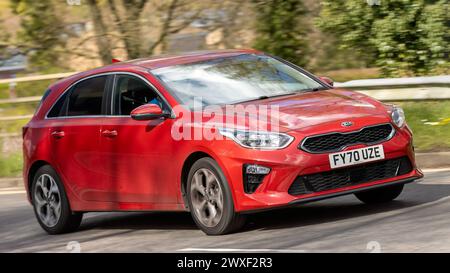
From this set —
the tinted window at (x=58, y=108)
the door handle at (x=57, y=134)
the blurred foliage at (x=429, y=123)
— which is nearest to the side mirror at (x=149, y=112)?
the door handle at (x=57, y=134)

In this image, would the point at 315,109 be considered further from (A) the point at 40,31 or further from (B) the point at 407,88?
(A) the point at 40,31

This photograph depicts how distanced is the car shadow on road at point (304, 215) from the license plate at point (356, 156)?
658 mm

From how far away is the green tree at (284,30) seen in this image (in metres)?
20.8

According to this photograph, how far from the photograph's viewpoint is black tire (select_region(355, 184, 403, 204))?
10.3 m

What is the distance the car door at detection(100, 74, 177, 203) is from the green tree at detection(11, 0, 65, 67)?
12878 mm

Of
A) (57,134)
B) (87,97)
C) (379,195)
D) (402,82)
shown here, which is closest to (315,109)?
(379,195)

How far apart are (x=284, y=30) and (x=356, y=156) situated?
11847 millimetres

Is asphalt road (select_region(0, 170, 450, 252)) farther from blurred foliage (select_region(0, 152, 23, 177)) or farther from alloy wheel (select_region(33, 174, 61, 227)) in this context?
blurred foliage (select_region(0, 152, 23, 177))

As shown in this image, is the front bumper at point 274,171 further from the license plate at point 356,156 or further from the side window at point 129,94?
the side window at point 129,94

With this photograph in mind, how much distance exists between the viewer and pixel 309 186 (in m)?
9.14

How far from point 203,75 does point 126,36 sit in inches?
499

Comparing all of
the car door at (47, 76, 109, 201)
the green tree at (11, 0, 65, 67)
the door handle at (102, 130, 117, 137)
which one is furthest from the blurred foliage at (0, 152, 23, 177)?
the door handle at (102, 130, 117, 137)

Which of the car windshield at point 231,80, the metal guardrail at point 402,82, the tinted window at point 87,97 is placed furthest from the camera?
the metal guardrail at point 402,82

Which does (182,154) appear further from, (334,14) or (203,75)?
(334,14)
